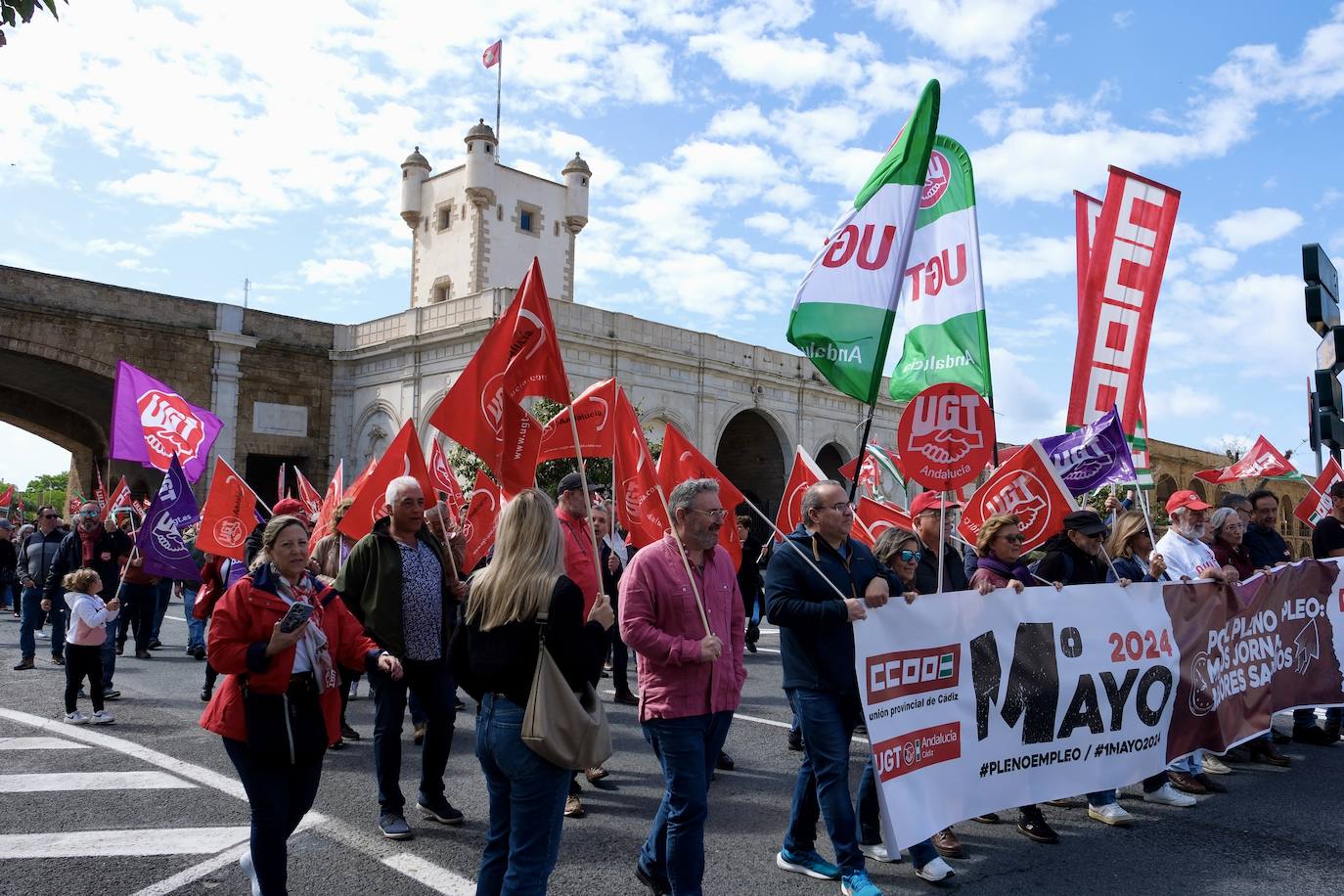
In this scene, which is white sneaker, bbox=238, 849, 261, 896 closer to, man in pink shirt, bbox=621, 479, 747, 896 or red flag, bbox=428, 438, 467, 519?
man in pink shirt, bbox=621, 479, 747, 896

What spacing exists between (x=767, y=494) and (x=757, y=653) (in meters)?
24.5

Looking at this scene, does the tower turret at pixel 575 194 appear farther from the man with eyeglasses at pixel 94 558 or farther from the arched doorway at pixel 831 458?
the man with eyeglasses at pixel 94 558

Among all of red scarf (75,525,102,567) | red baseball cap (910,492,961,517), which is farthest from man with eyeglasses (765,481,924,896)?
red scarf (75,525,102,567)

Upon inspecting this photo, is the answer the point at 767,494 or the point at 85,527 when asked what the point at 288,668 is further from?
the point at 767,494

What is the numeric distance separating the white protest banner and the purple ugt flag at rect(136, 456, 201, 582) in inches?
325

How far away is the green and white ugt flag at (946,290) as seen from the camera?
6.72 metres

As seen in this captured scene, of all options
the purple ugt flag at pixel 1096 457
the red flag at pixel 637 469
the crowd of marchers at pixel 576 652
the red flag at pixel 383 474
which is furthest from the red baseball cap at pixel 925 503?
the red flag at pixel 383 474

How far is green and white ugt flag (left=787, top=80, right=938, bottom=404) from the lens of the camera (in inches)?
232

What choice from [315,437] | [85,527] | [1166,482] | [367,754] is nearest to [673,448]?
[367,754]

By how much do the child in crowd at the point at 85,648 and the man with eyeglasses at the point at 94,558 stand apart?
98cm

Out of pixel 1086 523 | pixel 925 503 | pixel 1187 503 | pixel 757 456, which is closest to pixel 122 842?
pixel 1086 523

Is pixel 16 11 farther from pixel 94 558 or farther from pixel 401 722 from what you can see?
pixel 94 558

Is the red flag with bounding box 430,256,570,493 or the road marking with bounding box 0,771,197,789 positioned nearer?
the red flag with bounding box 430,256,570,493

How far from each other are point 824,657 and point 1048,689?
161cm
